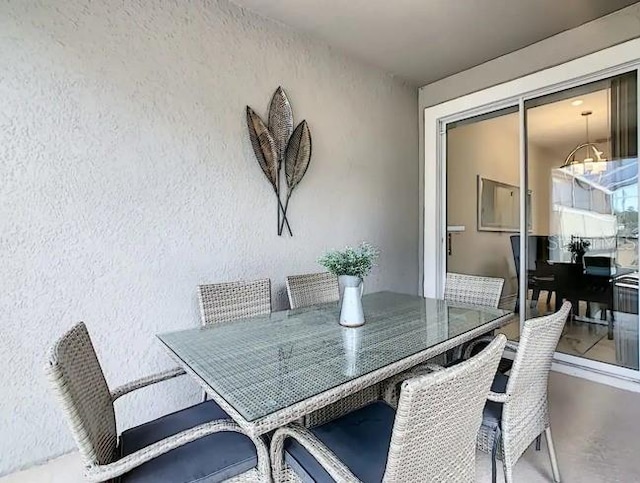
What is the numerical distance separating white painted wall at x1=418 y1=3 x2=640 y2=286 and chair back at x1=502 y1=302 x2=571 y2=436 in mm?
2460

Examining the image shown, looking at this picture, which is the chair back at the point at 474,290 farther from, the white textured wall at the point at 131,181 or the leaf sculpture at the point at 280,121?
the leaf sculpture at the point at 280,121

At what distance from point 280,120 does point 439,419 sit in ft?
7.85

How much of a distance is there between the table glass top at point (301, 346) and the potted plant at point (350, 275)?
0.06 m

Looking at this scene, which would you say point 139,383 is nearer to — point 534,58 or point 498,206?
point 498,206

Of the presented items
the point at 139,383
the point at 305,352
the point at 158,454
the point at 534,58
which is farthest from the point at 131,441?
the point at 534,58

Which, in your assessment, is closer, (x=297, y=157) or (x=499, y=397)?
(x=499, y=397)

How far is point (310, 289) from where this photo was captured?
253cm

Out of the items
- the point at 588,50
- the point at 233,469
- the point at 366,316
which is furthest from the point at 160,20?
the point at 588,50

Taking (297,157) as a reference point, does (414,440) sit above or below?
below

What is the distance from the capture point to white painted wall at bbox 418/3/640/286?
8.80 feet

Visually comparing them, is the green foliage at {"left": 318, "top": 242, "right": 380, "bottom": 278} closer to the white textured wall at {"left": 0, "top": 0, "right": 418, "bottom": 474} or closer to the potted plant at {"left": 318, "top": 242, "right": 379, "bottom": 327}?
the potted plant at {"left": 318, "top": 242, "right": 379, "bottom": 327}

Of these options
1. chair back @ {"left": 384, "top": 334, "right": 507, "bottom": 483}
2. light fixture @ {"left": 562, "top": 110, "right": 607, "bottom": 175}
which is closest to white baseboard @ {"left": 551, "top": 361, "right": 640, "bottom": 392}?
Answer: light fixture @ {"left": 562, "top": 110, "right": 607, "bottom": 175}

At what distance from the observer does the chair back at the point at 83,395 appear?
1.01 m

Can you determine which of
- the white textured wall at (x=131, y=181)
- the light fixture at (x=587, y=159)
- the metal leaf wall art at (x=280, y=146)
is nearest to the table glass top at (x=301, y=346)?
the white textured wall at (x=131, y=181)
